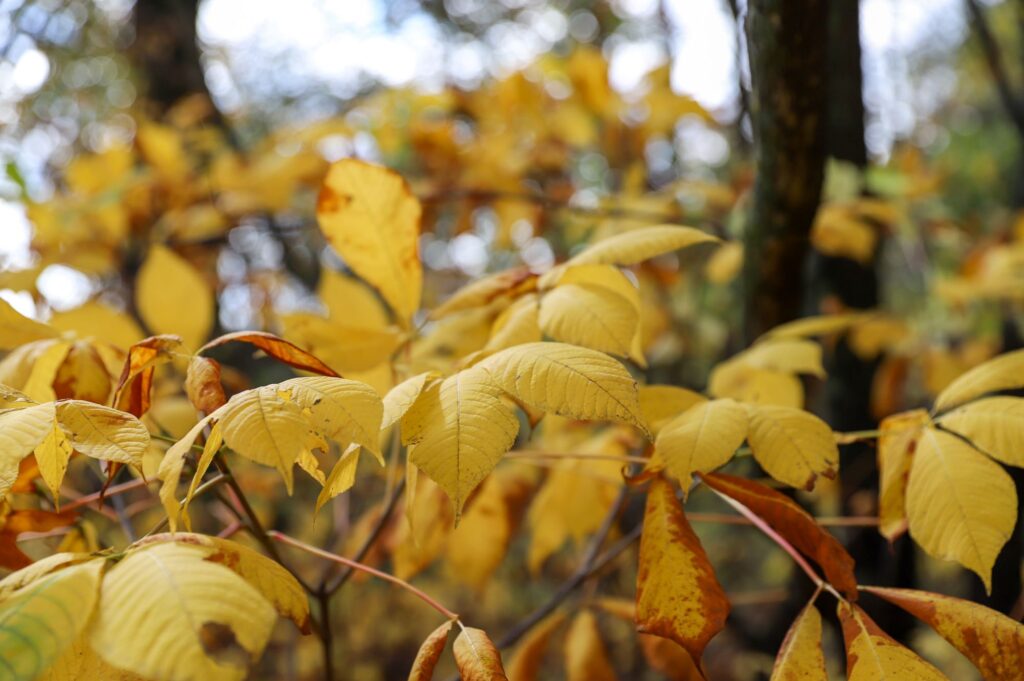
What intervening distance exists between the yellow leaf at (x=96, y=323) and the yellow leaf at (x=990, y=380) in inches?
27.4

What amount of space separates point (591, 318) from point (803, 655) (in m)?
0.25

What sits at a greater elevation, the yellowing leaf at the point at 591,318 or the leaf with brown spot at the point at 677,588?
the yellowing leaf at the point at 591,318

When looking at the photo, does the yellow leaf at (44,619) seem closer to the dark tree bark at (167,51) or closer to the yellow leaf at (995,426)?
the yellow leaf at (995,426)

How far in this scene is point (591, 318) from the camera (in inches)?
21.9

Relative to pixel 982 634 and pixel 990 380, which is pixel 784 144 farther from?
pixel 982 634

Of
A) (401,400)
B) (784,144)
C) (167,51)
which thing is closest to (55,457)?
(401,400)

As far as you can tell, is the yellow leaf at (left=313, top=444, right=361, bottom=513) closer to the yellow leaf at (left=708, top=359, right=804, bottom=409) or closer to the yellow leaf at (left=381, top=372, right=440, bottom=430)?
the yellow leaf at (left=381, top=372, right=440, bottom=430)

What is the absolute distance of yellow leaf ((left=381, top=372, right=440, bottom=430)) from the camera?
430mm

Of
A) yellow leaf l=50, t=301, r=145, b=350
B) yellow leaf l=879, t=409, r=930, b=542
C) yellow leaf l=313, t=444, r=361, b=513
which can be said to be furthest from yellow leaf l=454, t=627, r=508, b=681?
yellow leaf l=50, t=301, r=145, b=350

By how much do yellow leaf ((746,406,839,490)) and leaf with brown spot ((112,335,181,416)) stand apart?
385 mm

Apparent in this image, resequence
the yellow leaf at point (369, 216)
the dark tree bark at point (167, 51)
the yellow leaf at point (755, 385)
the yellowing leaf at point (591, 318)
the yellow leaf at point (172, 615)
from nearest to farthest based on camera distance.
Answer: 1. the yellow leaf at point (172, 615)
2. the yellowing leaf at point (591, 318)
3. the yellow leaf at point (369, 216)
4. the yellow leaf at point (755, 385)
5. the dark tree bark at point (167, 51)

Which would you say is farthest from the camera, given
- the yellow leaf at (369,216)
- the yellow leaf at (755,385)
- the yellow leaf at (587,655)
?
the yellow leaf at (587,655)

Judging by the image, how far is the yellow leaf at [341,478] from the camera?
1.38 feet

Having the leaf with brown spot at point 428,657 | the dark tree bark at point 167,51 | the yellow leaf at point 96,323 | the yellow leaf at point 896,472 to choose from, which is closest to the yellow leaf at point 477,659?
the leaf with brown spot at point 428,657
